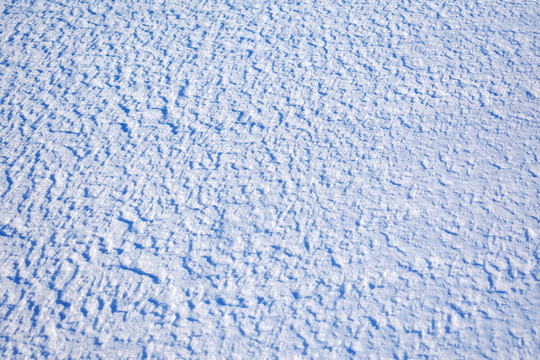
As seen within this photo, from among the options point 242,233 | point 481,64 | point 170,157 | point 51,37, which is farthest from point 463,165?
point 51,37

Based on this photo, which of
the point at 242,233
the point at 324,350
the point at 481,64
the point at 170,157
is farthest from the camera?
the point at 481,64

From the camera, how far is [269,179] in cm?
89

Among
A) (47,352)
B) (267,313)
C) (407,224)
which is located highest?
(407,224)

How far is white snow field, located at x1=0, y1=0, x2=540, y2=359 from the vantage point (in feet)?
2.35

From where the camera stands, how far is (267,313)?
28.6 inches

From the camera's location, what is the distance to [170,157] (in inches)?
36.1

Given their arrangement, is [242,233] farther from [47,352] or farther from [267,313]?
[47,352]

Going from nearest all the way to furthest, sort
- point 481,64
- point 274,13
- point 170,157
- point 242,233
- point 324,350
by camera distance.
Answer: point 324,350 < point 242,233 < point 170,157 < point 481,64 < point 274,13

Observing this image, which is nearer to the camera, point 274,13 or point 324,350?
point 324,350

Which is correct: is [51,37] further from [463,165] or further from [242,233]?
[463,165]

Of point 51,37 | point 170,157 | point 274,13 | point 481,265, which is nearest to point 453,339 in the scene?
point 481,265

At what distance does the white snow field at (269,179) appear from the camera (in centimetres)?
72

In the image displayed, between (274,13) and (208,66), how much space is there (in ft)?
0.85

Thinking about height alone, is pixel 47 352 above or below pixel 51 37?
below
